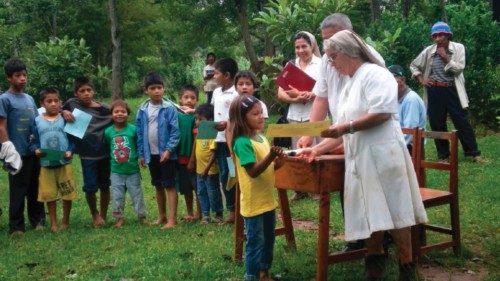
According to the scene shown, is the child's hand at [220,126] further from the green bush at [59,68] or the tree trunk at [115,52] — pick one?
the tree trunk at [115,52]

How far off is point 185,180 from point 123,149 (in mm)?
842

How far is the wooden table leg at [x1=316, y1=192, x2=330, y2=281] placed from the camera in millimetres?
4930

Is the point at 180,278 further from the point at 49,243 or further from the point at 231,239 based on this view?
the point at 49,243

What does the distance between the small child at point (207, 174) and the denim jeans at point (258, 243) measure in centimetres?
240

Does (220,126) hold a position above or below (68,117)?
below

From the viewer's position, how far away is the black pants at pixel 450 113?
10.7m

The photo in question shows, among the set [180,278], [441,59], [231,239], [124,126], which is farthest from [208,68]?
[180,278]

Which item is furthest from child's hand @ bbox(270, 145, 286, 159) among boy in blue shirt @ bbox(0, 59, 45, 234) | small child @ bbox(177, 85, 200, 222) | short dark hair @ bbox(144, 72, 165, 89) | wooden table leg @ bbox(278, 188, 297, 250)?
boy in blue shirt @ bbox(0, 59, 45, 234)

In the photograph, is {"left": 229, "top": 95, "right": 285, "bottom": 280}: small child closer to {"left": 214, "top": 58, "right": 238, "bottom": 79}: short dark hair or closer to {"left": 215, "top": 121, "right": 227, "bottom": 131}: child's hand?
{"left": 215, "top": 121, "right": 227, "bottom": 131}: child's hand

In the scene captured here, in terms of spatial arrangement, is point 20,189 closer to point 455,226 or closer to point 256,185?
point 256,185

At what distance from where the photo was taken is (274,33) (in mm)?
10609

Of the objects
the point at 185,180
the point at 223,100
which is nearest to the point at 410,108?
the point at 223,100

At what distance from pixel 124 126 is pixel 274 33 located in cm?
359

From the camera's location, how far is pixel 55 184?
8016 millimetres
